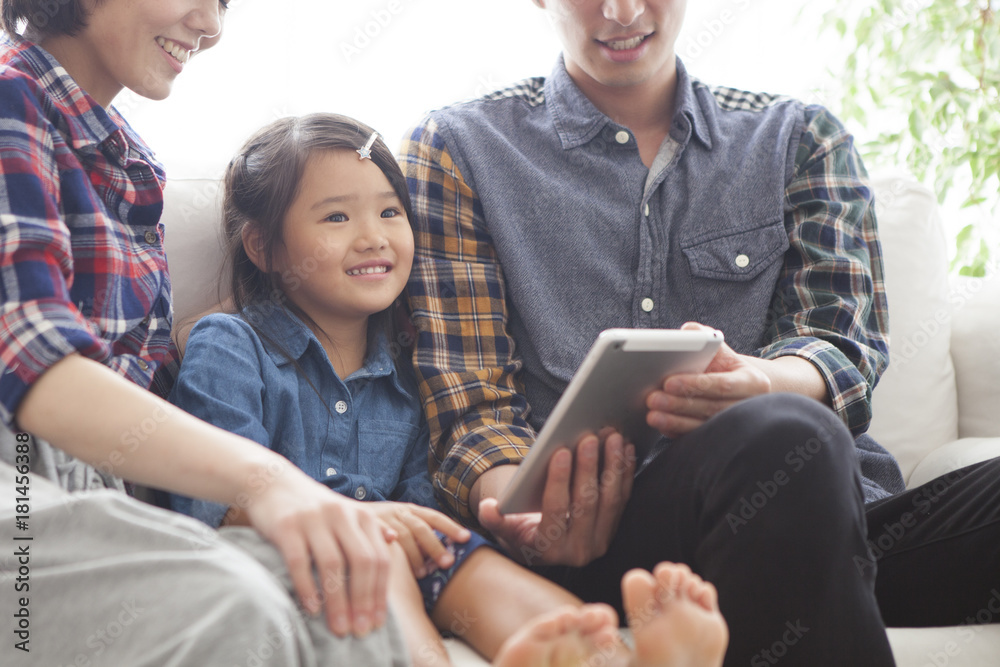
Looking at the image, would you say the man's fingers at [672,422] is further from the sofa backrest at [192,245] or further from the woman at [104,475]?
the sofa backrest at [192,245]

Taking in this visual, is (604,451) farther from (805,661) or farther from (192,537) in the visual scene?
(192,537)

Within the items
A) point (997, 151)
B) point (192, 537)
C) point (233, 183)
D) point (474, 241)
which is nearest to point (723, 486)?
point (192, 537)

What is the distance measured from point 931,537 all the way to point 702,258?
0.46 meters

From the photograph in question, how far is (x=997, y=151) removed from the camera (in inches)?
78.4

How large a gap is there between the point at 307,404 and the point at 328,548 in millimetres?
461

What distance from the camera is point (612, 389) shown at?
79cm

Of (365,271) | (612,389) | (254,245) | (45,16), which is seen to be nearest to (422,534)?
(612,389)

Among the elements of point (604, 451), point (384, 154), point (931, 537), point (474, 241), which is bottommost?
point (931, 537)

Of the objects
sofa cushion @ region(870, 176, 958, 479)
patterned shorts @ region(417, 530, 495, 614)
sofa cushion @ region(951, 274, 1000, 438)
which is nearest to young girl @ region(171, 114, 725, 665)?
patterned shorts @ region(417, 530, 495, 614)

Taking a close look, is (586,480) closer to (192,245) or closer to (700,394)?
(700,394)

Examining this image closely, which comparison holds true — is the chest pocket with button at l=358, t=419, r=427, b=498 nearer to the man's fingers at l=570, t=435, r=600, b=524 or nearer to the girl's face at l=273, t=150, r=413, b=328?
the girl's face at l=273, t=150, r=413, b=328

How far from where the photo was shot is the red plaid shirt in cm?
69

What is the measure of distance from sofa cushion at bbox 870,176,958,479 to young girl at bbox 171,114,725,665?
79 cm

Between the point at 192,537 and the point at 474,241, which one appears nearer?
the point at 192,537
